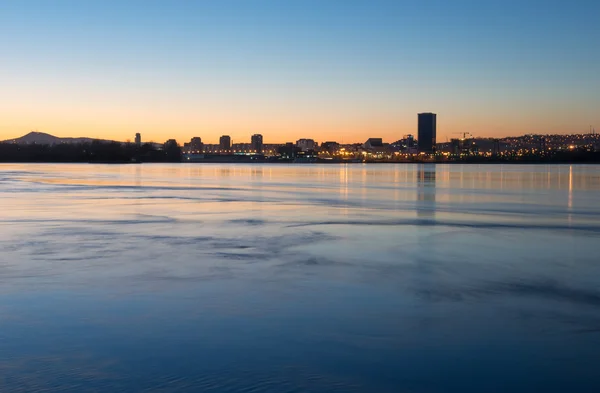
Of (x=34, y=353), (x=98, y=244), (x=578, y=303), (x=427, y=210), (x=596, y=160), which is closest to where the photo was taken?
(x=34, y=353)

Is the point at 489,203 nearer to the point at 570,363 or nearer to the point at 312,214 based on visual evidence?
the point at 312,214

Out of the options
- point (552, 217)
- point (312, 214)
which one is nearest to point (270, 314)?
point (312, 214)

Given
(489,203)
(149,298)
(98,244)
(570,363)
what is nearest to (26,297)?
(149,298)

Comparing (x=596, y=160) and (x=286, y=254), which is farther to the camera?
(x=596, y=160)

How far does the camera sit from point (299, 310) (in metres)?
6.16

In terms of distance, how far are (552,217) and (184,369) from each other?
13623mm

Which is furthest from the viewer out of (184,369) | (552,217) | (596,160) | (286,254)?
(596,160)

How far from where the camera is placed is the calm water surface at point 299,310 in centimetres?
439

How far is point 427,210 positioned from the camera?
18.1m

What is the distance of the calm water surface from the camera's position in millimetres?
4387

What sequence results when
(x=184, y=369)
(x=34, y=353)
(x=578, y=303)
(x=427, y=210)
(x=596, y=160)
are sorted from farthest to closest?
(x=596, y=160)
(x=427, y=210)
(x=578, y=303)
(x=34, y=353)
(x=184, y=369)

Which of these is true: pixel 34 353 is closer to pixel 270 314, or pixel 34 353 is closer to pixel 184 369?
pixel 184 369

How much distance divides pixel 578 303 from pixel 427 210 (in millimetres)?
11688

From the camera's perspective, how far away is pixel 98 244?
1063 centimetres
